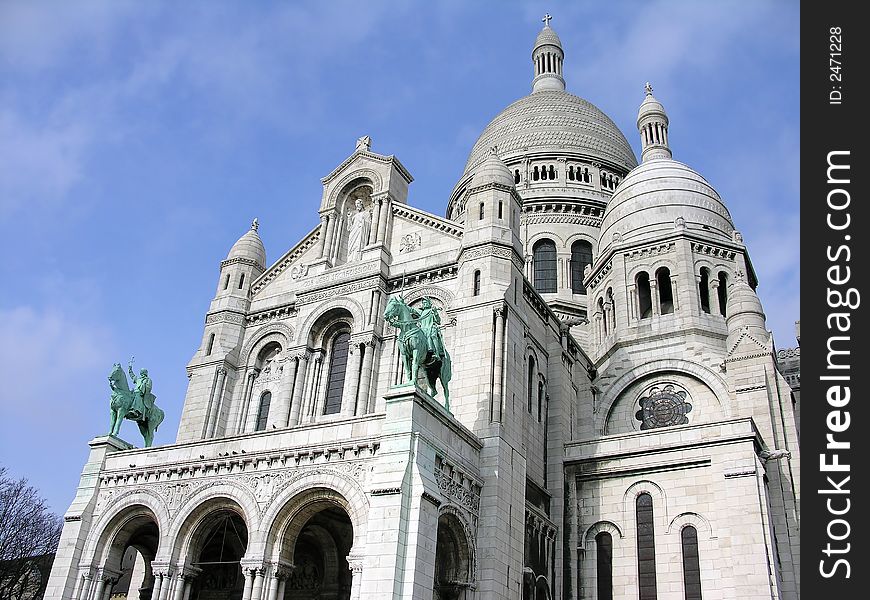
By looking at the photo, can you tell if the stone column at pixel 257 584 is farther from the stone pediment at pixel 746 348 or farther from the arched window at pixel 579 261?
the arched window at pixel 579 261

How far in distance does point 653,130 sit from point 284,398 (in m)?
32.1

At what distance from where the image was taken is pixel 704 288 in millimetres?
40625

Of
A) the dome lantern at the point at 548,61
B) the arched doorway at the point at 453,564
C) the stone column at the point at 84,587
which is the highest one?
the dome lantern at the point at 548,61

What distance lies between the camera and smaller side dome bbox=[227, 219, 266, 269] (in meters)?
39.6

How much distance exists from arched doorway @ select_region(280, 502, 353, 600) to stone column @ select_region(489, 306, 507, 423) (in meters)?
6.42

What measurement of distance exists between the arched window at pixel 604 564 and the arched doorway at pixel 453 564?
284 inches

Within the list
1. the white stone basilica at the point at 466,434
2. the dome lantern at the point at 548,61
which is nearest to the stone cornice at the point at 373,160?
the white stone basilica at the point at 466,434

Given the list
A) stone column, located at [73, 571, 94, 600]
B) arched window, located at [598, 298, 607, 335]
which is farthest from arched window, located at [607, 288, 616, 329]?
stone column, located at [73, 571, 94, 600]

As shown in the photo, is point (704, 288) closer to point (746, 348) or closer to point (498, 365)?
point (746, 348)

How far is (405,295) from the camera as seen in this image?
1339 inches

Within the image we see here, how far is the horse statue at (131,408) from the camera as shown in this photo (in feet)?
105
